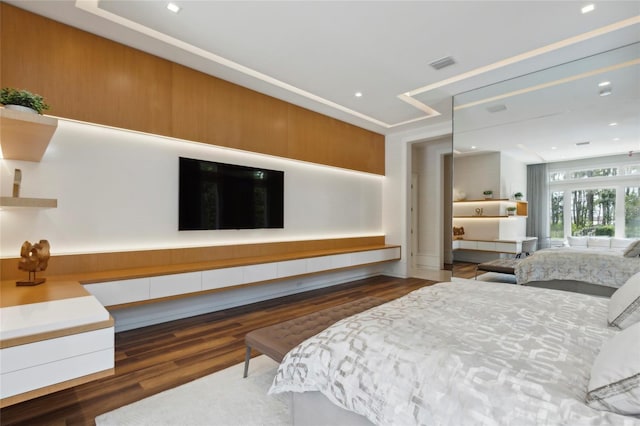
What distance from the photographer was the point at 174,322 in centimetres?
353

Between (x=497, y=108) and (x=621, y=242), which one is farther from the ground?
(x=497, y=108)

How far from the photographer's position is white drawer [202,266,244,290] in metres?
3.46

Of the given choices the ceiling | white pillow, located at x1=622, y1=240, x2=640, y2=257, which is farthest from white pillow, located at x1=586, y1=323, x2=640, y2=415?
white pillow, located at x1=622, y1=240, x2=640, y2=257

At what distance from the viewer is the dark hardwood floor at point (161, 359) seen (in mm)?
1952

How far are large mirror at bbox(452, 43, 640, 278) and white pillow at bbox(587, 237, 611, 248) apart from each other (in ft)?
0.26

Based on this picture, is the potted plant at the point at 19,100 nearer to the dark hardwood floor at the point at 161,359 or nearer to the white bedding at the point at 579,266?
the dark hardwood floor at the point at 161,359

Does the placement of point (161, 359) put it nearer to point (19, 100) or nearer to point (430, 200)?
point (19, 100)

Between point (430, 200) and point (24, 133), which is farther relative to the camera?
point (430, 200)

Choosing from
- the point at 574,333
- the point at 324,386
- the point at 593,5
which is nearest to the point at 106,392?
the point at 324,386

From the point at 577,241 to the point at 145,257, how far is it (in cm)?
521

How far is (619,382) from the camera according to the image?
0.94 metres

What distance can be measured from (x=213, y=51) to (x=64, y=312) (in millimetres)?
2848

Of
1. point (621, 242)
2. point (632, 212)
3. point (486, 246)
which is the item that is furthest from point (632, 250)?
point (486, 246)

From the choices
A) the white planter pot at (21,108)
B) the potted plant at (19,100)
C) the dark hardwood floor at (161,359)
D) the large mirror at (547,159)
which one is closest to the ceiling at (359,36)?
the large mirror at (547,159)
